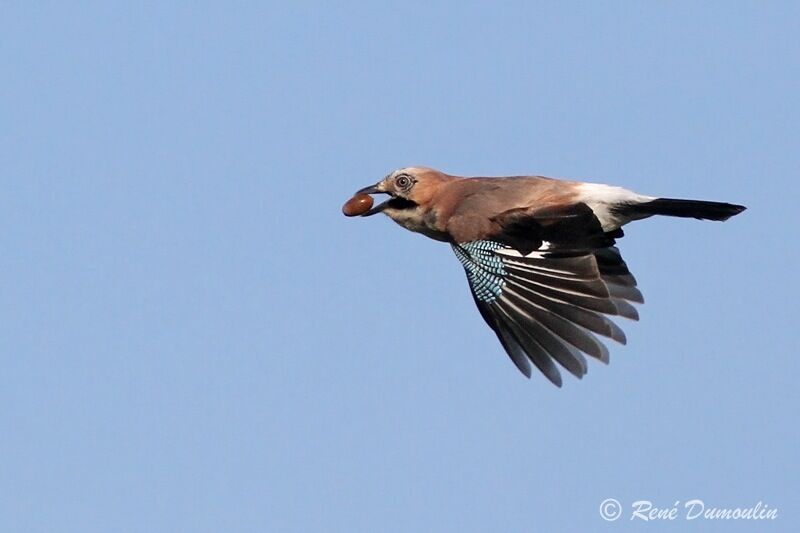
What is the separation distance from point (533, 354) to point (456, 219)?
1.85 meters

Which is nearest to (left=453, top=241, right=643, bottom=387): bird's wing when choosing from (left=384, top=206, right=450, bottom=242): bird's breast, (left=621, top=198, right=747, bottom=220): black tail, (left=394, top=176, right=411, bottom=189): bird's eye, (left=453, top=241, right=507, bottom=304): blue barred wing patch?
(left=453, top=241, right=507, bottom=304): blue barred wing patch

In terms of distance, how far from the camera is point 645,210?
1181 centimetres

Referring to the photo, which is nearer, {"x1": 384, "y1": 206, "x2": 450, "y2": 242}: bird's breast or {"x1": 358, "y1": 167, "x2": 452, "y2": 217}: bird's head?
{"x1": 384, "y1": 206, "x2": 450, "y2": 242}: bird's breast

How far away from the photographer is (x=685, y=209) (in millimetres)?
11477

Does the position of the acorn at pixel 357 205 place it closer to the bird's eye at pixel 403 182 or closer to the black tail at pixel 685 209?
the bird's eye at pixel 403 182

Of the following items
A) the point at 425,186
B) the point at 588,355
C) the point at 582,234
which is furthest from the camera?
the point at 425,186

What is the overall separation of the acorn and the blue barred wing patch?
1.66m

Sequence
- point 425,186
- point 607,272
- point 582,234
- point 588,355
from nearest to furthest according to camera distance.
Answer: point 588,355 < point 582,234 < point 607,272 < point 425,186

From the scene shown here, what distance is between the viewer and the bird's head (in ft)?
42.2

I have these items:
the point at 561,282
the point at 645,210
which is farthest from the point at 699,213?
the point at 561,282

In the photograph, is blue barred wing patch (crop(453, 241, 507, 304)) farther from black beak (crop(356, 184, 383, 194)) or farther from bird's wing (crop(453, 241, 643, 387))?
black beak (crop(356, 184, 383, 194))

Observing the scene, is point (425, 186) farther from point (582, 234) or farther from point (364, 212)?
point (582, 234)

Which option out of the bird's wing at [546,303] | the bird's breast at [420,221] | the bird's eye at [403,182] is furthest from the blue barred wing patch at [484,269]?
the bird's eye at [403,182]

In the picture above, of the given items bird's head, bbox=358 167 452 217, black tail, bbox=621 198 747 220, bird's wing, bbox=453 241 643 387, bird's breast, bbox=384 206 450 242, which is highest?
bird's head, bbox=358 167 452 217
